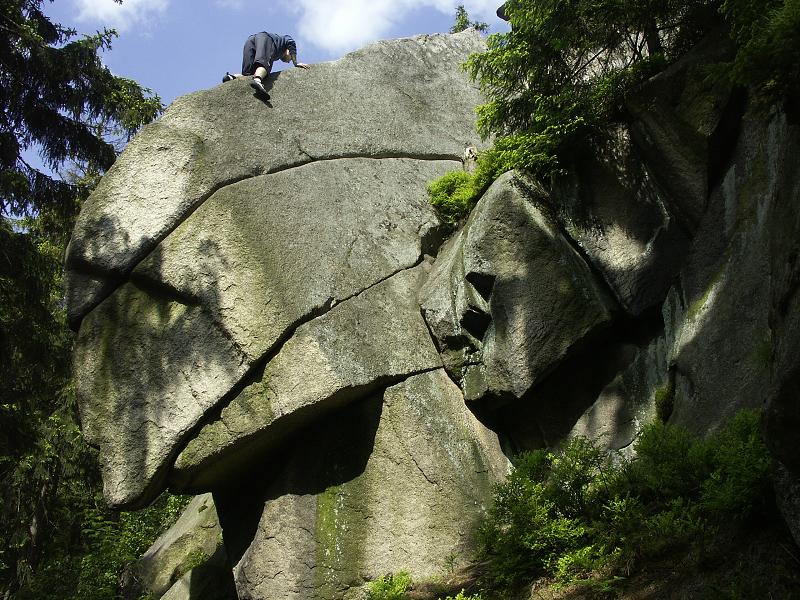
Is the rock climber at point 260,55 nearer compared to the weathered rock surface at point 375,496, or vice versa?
the weathered rock surface at point 375,496

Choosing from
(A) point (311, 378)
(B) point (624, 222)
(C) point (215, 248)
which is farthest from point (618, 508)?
(C) point (215, 248)

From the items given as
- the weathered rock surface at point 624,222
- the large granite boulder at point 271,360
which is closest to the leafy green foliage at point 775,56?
the weathered rock surface at point 624,222

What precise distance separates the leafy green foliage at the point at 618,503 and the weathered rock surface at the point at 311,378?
2.62 meters

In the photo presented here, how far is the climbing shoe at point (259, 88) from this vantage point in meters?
11.9

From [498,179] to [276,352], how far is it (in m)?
3.76

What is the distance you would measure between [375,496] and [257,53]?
23.8 feet

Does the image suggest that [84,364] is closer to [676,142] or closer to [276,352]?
[276,352]

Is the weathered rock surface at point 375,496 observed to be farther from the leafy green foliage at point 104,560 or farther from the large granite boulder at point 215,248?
→ the leafy green foliage at point 104,560

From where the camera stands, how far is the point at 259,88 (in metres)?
11.9

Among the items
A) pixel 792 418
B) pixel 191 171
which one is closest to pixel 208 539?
pixel 191 171

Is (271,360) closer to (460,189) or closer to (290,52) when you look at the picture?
(460,189)

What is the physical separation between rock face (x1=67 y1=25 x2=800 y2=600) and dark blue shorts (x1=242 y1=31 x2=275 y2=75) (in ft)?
6.17

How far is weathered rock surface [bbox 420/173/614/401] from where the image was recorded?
380 inches

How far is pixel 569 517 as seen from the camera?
23.6 feet
